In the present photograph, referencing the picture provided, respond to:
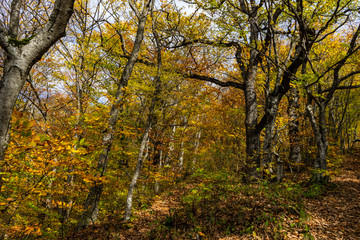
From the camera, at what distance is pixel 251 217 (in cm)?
471

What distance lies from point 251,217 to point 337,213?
2.78 metres

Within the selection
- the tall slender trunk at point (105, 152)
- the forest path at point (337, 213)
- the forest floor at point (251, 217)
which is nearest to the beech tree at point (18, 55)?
the tall slender trunk at point (105, 152)

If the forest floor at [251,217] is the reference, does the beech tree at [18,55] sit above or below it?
above

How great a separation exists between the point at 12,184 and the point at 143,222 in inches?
177

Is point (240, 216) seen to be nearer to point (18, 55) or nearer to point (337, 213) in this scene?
point (337, 213)

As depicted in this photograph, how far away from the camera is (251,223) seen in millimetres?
4582

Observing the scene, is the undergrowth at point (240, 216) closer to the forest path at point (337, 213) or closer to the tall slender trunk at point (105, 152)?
the forest path at point (337, 213)

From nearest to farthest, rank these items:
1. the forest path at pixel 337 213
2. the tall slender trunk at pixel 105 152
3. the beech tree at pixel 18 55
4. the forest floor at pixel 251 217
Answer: the beech tree at pixel 18 55, the forest path at pixel 337 213, the forest floor at pixel 251 217, the tall slender trunk at pixel 105 152

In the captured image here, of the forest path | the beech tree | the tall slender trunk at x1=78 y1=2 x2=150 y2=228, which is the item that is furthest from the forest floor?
the beech tree

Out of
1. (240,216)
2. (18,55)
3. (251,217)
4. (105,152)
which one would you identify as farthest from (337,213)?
(18,55)

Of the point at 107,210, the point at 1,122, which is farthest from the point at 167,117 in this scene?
the point at 1,122

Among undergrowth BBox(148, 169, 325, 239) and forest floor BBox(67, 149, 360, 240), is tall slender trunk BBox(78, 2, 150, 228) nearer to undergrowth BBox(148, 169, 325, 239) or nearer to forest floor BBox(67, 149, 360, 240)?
forest floor BBox(67, 149, 360, 240)

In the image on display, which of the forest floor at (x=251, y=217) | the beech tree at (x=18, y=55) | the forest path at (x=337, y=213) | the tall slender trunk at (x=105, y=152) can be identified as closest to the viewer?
the beech tree at (x=18, y=55)

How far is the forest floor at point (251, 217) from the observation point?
171 inches
